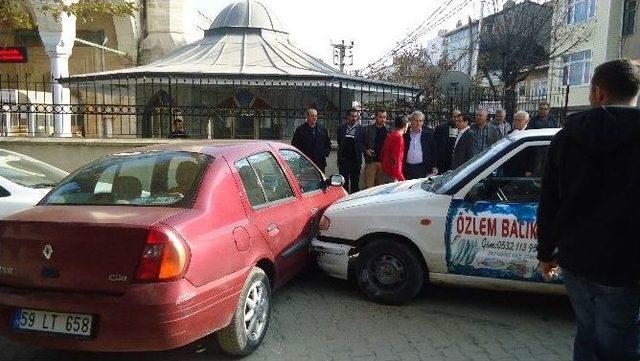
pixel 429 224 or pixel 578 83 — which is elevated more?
pixel 578 83

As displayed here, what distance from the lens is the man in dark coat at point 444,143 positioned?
8.68 meters

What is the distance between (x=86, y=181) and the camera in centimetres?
381

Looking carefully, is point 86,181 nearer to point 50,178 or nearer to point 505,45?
point 50,178

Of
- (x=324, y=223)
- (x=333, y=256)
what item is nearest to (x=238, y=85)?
(x=324, y=223)

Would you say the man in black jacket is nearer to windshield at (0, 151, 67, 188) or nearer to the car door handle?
the car door handle

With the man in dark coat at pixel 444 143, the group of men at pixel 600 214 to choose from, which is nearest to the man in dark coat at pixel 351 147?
the man in dark coat at pixel 444 143

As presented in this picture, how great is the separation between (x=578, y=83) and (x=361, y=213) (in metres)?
28.2

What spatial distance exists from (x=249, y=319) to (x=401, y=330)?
131cm

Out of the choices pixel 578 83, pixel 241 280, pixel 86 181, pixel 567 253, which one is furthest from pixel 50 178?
pixel 578 83

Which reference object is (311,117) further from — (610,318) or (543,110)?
(610,318)

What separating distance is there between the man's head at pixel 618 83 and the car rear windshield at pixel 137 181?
251cm

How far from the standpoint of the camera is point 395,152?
7691mm

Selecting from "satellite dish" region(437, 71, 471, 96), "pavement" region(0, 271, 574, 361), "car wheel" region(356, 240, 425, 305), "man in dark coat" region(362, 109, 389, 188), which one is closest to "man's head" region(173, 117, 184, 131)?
"man in dark coat" region(362, 109, 389, 188)

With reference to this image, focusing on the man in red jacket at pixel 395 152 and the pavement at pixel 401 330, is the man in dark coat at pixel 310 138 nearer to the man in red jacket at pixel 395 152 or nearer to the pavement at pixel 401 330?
the man in red jacket at pixel 395 152
